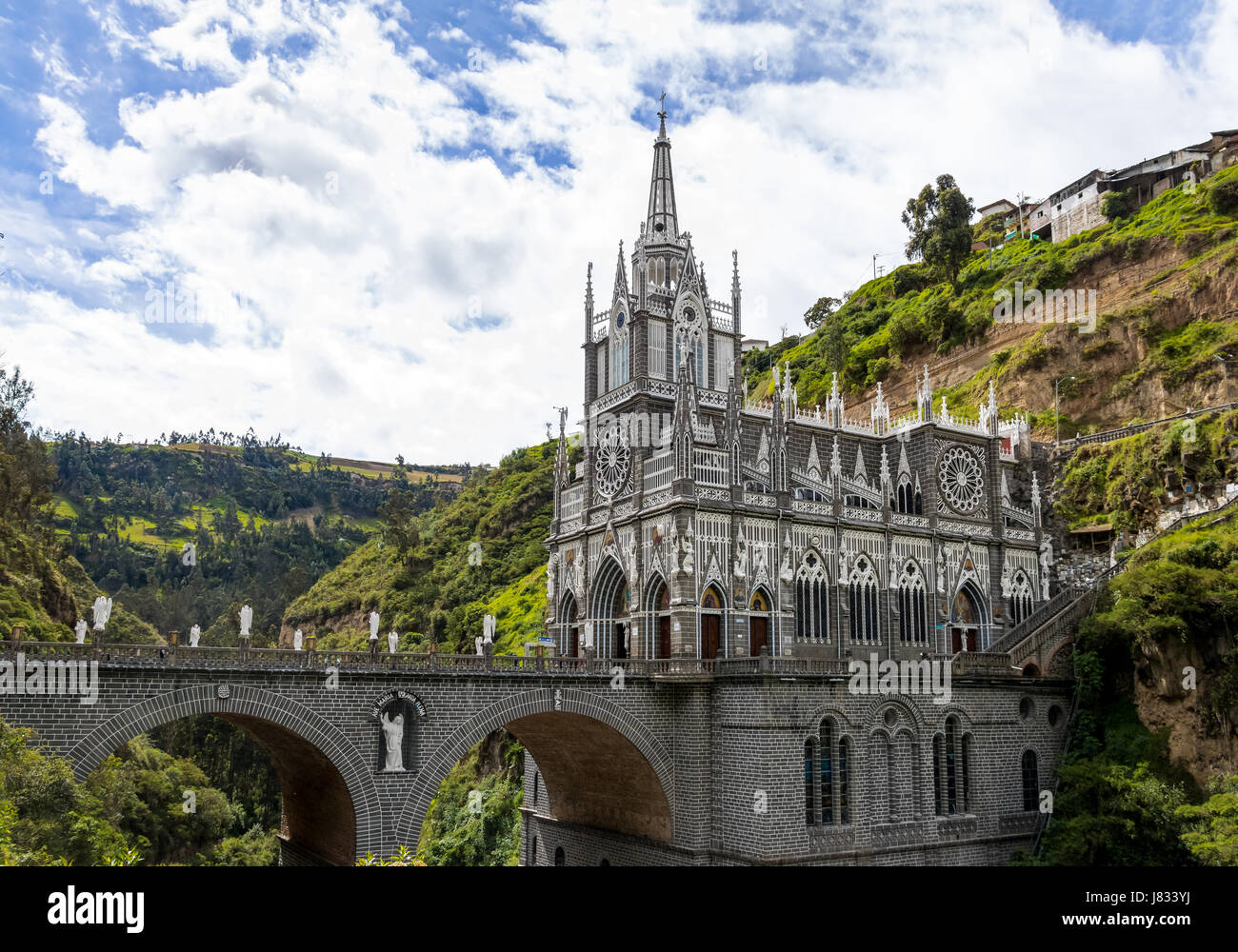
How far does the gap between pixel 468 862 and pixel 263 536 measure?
102 m

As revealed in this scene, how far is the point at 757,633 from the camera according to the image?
130ft

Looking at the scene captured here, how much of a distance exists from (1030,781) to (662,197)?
101 ft

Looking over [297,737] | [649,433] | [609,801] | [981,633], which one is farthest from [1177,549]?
[297,737]

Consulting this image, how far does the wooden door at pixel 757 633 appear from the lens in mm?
39144

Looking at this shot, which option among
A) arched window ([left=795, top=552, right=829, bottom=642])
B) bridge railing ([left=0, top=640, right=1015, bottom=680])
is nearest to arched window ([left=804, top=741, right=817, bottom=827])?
bridge railing ([left=0, top=640, right=1015, bottom=680])

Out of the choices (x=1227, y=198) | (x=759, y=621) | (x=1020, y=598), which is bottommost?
(x=759, y=621)

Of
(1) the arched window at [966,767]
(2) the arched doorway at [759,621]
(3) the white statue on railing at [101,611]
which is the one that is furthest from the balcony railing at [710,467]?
(3) the white statue on railing at [101,611]

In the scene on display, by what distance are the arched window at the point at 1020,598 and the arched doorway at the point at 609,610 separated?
18.7 metres

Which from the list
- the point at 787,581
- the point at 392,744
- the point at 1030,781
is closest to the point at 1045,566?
the point at 1030,781

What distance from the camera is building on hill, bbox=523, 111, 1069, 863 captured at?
36219 mm

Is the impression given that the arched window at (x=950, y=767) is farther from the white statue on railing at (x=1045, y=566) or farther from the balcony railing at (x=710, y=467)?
the balcony railing at (x=710, y=467)

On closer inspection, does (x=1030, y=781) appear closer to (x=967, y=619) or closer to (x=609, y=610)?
(x=967, y=619)

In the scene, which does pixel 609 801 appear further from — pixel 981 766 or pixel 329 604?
pixel 329 604

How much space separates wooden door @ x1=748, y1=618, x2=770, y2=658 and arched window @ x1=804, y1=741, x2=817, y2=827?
14.3 feet
